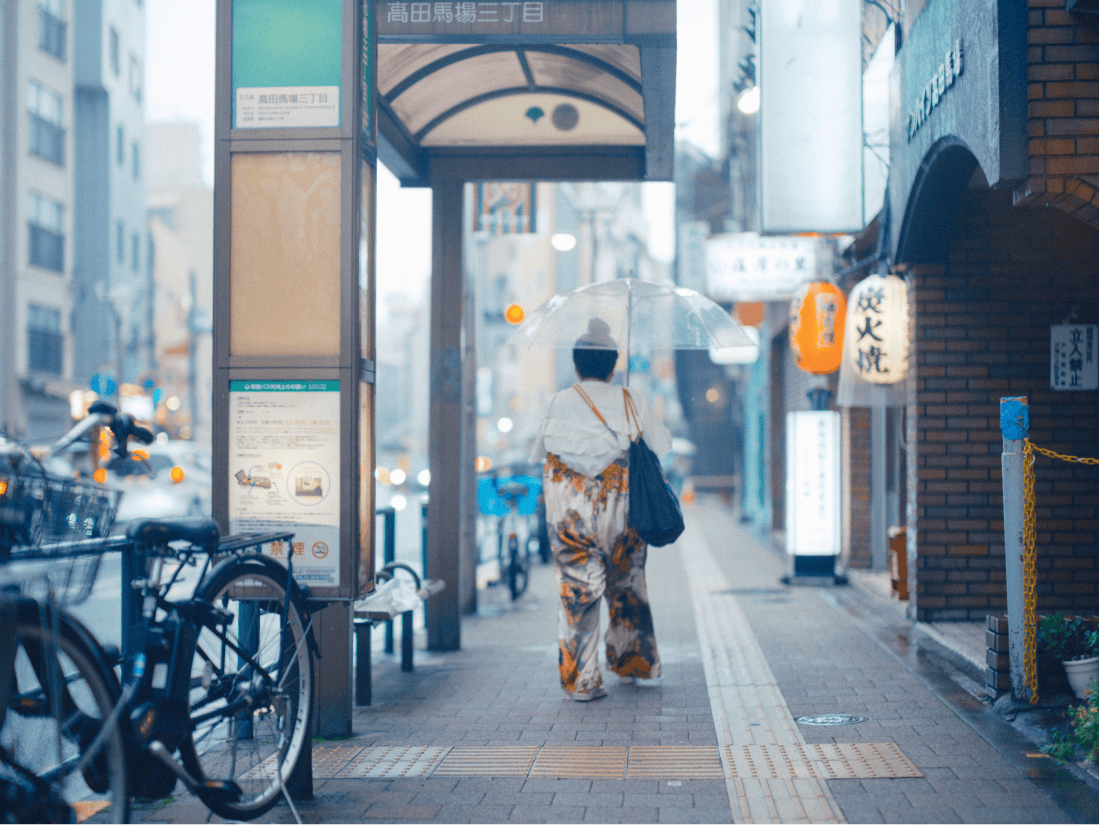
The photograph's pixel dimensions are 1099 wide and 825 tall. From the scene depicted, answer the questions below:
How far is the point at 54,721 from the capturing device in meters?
3.19

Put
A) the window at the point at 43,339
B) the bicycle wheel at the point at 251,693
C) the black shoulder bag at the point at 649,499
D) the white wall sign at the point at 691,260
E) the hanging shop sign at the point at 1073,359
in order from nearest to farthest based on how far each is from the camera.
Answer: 1. the bicycle wheel at the point at 251,693
2. the black shoulder bag at the point at 649,499
3. the hanging shop sign at the point at 1073,359
4. the white wall sign at the point at 691,260
5. the window at the point at 43,339

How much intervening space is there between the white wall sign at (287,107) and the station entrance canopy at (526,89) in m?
1.00

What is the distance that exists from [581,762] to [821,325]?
19.3ft

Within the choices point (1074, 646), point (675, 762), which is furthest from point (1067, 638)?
point (675, 762)

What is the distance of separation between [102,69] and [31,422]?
1383 cm

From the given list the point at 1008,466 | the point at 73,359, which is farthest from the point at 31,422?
the point at 1008,466

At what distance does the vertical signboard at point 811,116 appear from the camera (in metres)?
8.09

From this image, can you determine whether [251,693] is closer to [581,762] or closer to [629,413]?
[581,762]

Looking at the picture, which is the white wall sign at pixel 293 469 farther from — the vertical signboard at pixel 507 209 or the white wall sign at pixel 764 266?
the white wall sign at pixel 764 266

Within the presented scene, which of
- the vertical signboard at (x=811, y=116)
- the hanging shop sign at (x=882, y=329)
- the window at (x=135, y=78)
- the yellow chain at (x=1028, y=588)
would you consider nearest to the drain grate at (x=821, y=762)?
the yellow chain at (x=1028, y=588)

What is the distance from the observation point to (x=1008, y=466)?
535cm

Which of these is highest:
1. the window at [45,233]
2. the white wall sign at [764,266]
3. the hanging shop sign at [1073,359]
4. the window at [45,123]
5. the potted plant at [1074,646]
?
the window at [45,123]

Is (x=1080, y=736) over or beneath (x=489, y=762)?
over

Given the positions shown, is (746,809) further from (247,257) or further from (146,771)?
(247,257)
